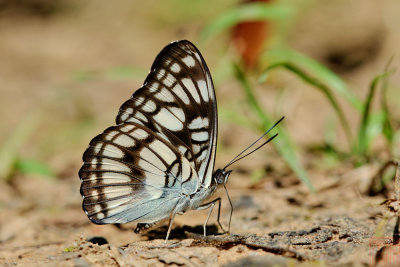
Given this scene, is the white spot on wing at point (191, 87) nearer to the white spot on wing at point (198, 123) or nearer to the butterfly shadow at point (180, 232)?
the white spot on wing at point (198, 123)

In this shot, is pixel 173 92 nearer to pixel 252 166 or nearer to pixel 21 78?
pixel 252 166

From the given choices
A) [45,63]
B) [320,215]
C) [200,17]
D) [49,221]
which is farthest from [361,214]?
[45,63]

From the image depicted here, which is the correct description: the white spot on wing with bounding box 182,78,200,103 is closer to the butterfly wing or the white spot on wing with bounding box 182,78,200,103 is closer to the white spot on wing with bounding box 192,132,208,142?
the butterfly wing

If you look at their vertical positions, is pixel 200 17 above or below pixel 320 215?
above

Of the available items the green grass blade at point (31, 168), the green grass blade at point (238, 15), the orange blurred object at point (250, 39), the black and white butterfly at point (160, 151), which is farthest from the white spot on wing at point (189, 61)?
the orange blurred object at point (250, 39)

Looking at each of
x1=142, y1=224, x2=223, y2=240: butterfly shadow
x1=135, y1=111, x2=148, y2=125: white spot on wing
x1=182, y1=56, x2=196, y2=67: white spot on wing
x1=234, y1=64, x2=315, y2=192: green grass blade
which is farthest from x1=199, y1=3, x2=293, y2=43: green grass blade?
x1=142, y1=224, x2=223, y2=240: butterfly shadow
